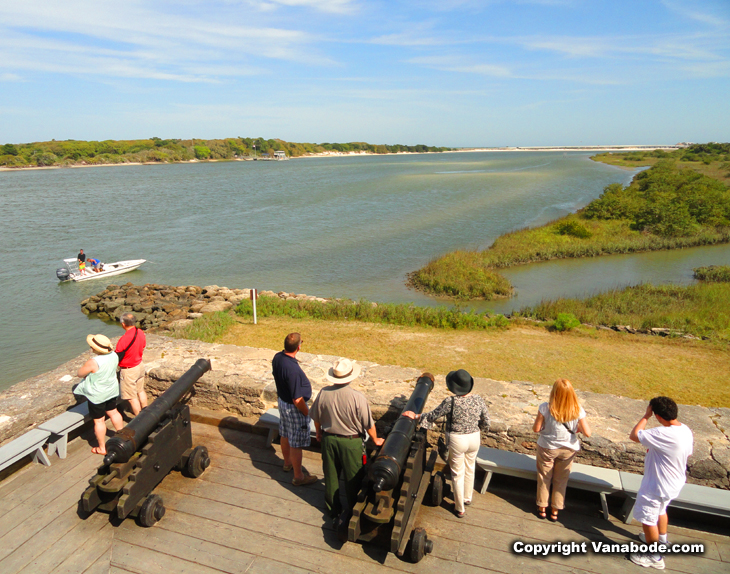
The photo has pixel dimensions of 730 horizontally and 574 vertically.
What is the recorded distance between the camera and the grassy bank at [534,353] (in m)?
9.48

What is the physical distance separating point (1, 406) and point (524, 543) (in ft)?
19.0

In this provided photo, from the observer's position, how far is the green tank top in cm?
498

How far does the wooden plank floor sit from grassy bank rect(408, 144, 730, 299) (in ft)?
50.7

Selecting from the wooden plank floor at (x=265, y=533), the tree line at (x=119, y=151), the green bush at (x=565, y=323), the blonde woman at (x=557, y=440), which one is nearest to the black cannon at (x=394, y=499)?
the wooden plank floor at (x=265, y=533)

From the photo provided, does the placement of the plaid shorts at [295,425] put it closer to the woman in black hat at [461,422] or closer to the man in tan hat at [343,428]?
the man in tan hat at [343,428]

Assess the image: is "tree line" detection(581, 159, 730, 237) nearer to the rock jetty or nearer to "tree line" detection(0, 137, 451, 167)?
the rock jetty

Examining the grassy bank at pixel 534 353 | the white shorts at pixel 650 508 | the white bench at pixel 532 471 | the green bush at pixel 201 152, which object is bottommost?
the grassy bank at pixel 534 353

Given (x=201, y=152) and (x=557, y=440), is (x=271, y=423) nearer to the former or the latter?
(x=557, y=440)

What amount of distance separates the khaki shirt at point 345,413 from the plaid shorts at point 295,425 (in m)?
0.62

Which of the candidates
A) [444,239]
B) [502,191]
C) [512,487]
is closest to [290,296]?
[512,487]

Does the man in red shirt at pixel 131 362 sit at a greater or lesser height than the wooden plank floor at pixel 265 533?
greater

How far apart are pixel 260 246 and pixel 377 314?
19111 millimetres

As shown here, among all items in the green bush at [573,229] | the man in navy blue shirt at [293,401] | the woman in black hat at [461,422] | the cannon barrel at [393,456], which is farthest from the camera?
the green bush at [573,229]

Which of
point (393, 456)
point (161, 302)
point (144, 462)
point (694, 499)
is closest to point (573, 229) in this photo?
point (161, 302)
